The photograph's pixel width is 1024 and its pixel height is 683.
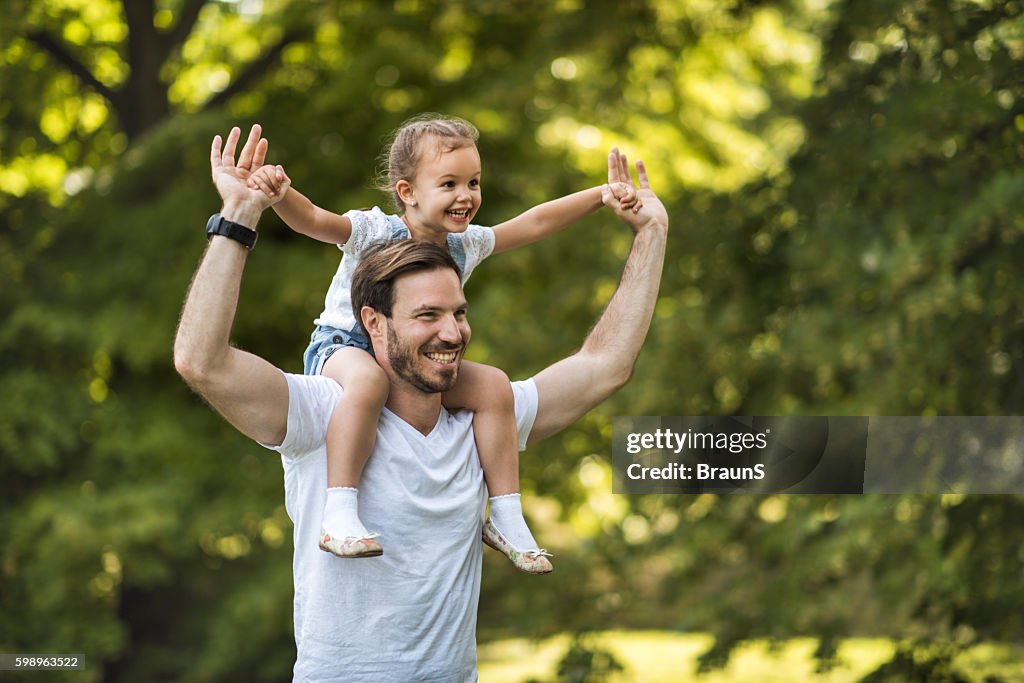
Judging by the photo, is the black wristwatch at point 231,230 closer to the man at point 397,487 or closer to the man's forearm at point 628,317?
the man at point 397,487

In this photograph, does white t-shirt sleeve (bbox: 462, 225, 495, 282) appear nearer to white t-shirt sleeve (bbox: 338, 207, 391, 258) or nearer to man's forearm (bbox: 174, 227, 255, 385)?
white t-shirt sleeve (bbox: 338, 207, 391, 258)

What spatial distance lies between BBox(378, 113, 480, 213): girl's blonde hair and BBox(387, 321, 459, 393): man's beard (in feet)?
1.89

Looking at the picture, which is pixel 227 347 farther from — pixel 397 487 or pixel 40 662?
pixel 40 662

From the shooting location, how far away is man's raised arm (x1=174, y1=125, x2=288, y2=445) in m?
1.86

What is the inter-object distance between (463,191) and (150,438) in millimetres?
5730

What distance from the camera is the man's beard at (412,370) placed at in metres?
2.10

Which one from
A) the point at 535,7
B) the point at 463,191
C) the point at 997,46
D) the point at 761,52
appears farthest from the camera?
the point at 761,52

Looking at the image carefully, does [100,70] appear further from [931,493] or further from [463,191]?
[463,191]

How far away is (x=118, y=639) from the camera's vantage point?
7527 mm

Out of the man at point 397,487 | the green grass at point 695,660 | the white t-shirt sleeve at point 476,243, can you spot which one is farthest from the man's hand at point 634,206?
the green grass at point 695,660

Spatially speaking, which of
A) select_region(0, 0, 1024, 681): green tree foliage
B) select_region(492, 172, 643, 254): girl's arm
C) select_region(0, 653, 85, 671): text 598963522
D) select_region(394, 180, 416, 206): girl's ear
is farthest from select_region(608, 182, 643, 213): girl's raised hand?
select_region(0, 653, 85, 671): text 598963522

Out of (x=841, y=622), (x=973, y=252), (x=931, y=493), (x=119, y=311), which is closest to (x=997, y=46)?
(x=973, y=252)

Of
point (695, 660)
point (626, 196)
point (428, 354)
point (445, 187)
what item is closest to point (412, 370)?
point (428, 354)

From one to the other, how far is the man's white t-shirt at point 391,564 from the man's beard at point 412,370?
0.11 metres
